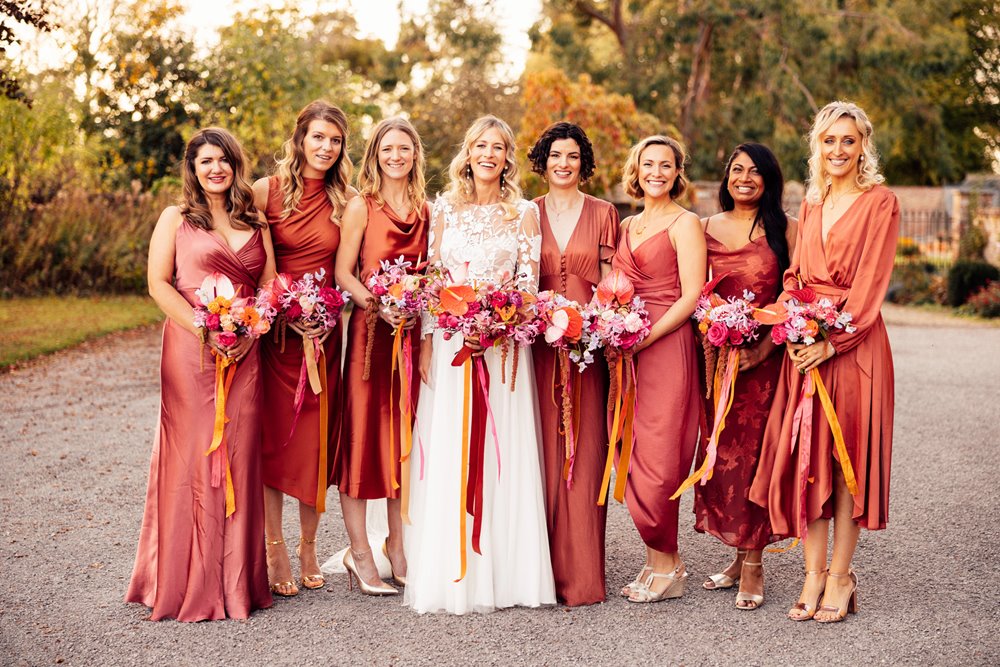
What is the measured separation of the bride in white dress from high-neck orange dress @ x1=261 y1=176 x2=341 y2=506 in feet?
2.01

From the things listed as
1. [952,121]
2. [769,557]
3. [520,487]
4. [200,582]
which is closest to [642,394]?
[520,487]

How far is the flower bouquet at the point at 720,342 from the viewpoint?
16.6ft

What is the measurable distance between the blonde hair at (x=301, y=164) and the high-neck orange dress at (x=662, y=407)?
1.72 metres

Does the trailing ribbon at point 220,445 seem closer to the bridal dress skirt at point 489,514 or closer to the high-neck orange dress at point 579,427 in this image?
the bridal dress skirt at point 489,514

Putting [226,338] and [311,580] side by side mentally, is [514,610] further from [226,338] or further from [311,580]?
[226,338]

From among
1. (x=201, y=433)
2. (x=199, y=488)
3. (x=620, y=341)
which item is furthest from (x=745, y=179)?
(x=199, y=488)

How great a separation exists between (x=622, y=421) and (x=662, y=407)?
239mm

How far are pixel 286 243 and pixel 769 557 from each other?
357cm

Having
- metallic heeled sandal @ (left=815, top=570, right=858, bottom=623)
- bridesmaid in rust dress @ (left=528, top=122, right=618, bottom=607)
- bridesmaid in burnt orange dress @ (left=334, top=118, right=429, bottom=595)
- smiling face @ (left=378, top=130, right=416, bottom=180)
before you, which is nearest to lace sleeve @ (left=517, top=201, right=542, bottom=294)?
bridesmaid in rust dress @ (left=528, top=122, right=618, bottom=607)

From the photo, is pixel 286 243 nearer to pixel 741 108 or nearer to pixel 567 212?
pixel 567 212

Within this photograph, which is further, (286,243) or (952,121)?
(952,121)

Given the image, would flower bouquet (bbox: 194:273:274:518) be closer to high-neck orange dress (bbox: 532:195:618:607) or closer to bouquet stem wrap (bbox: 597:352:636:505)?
high-neck orange dress (bbox: 532:195:618:607)

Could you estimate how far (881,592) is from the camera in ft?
17.8

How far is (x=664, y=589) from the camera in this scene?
5.31 m
